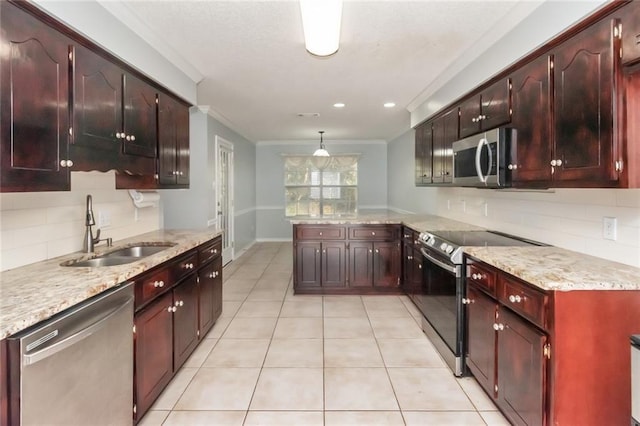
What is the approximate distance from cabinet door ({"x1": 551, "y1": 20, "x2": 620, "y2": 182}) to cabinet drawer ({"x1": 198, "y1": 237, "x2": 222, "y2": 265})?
2.52 m

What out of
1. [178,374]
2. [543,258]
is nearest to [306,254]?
[178,374]

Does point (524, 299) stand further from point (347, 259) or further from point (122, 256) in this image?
point (347, 259)

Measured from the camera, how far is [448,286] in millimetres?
2672

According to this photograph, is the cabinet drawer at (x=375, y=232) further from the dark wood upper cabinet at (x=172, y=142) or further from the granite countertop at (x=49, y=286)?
the granite countertop at (x=49, y=286)

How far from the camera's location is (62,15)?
5.84 ft

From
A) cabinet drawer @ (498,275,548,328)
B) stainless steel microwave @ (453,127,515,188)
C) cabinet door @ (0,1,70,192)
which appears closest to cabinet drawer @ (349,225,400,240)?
stainless steel microwave @ (453,127,515,188)

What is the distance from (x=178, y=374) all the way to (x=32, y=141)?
1811 mm

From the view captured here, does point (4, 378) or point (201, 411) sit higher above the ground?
point (4, 378)

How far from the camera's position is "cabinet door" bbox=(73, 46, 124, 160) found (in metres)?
1.89

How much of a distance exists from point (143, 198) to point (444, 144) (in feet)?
9.87

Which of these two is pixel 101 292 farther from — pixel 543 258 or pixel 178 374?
pixel 543 258

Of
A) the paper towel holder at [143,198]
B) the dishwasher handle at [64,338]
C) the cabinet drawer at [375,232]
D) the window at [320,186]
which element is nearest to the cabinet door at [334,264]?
the cabinet drawer at [375,232]

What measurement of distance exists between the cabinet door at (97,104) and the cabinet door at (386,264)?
3142mm

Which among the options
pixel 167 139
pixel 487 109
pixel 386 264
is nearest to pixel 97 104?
pixel 167 139
